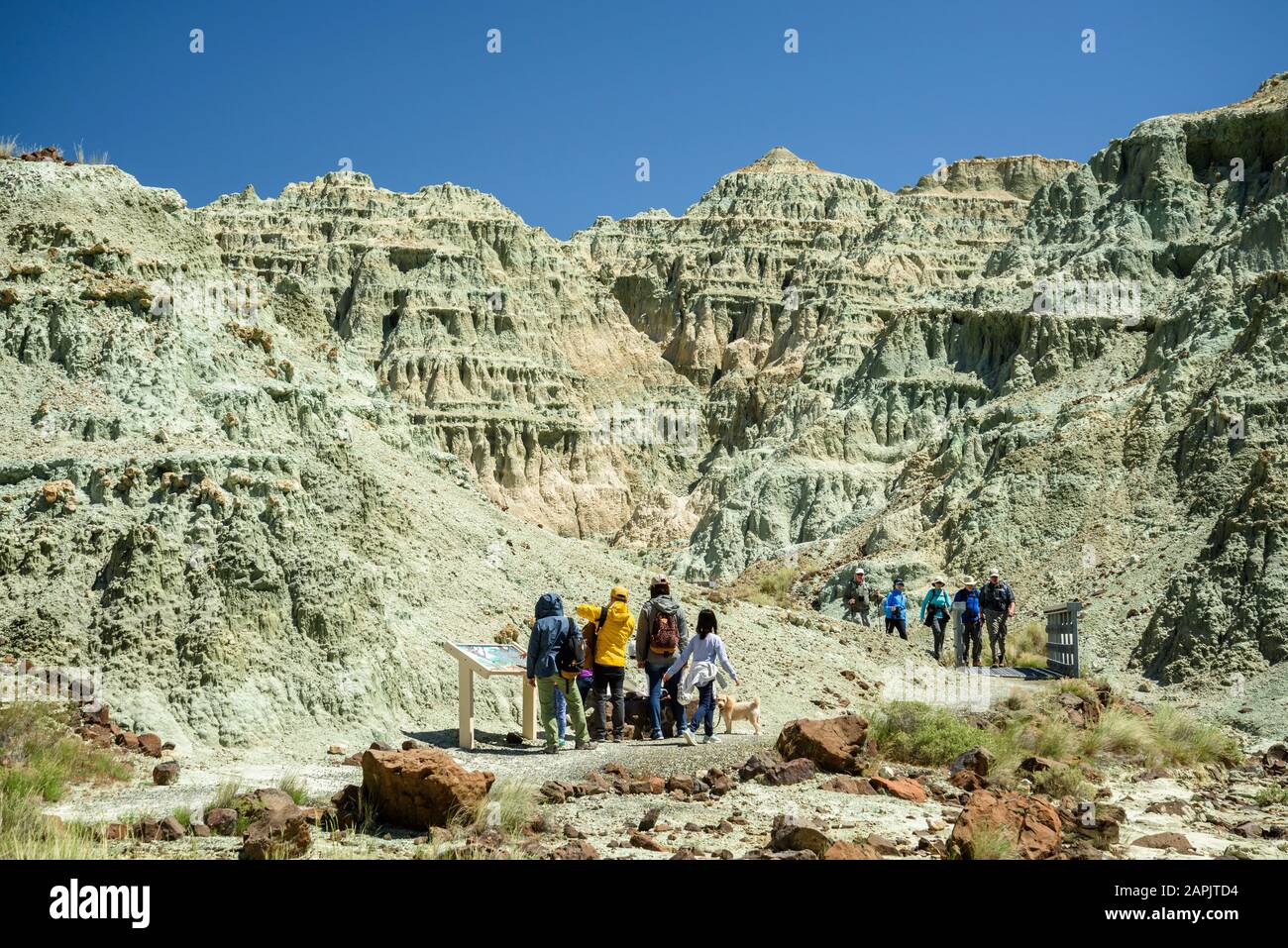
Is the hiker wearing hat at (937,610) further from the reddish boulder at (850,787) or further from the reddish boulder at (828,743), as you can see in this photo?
the reddish boulder at (850,787)

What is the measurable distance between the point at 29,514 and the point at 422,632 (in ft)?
16.7

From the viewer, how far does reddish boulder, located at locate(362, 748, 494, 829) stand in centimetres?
1124

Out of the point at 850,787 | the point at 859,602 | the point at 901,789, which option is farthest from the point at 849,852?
the point at 859,602

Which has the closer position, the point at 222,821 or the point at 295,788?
the point at 222,821

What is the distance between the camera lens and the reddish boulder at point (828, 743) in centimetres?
1438

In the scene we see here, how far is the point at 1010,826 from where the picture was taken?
35.5 ft

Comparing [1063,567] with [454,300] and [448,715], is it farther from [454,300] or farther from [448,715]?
[454,300]

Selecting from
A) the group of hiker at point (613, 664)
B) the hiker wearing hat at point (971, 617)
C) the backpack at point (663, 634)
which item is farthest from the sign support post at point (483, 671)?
the hiker wearing hat at point (971, 617)

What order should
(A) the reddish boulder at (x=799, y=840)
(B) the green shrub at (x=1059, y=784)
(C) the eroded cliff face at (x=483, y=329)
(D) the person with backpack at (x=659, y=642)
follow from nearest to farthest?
(A) the reddish boulder at (x=799, y=840)
(B) the green shrub at (x=1059, y=784)
(D) the person with backpack at (x=659, y=642)
(C) the eroded cliff face at (x=483, y=329)

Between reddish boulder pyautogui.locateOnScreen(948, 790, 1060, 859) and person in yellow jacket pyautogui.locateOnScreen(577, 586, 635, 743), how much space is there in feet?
16.1

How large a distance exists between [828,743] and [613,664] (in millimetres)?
2572

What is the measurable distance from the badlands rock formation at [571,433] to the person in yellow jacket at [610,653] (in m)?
2.22

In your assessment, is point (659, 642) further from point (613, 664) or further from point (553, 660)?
point (553, 660)

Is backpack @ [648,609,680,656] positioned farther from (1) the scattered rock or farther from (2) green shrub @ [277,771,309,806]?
(2) green shrub @ [277,771,309,806]
